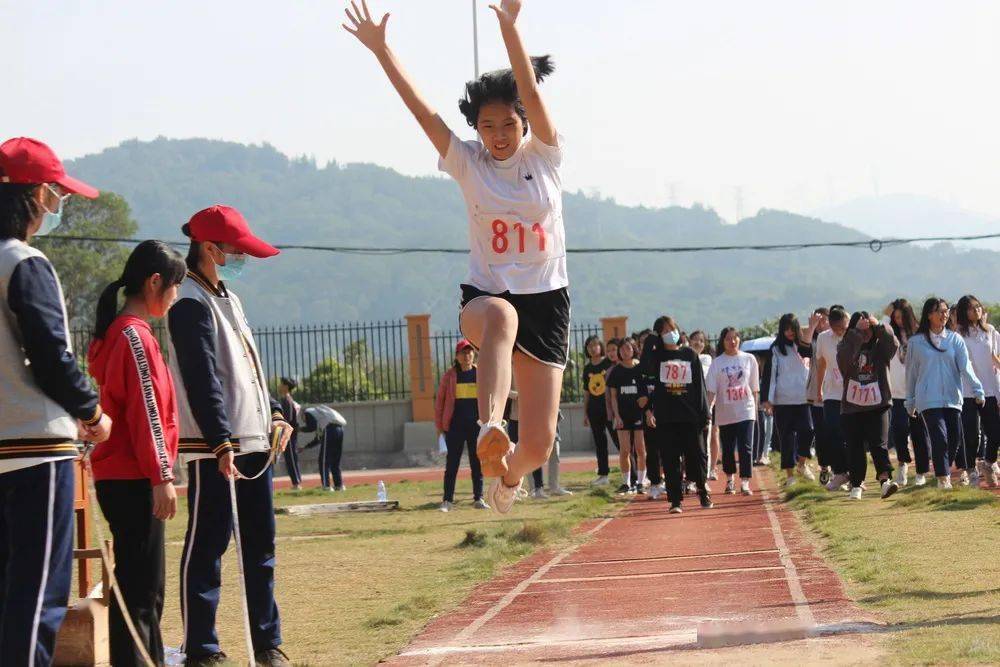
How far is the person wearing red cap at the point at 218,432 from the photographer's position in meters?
6.88

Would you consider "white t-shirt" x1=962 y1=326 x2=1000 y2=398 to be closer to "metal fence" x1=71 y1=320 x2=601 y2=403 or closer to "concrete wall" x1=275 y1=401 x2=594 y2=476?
"metal fence" x1=71 y1=320 x2=601 y2=403

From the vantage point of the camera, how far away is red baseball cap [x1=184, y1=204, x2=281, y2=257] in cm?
718

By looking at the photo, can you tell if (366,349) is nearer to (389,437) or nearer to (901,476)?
(389,437)

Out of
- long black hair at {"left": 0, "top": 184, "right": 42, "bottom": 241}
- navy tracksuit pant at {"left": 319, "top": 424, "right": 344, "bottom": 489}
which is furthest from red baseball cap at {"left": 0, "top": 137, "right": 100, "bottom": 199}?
navy tracksuit pant at {"left": 319, "top": 424, "right": 344, "bottom": 489}

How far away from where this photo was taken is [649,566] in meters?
10.9

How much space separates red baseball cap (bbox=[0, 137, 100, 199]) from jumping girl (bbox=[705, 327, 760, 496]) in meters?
12.1

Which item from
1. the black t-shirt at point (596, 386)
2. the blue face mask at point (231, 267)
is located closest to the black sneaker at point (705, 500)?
the black t-shirt at point (596, 386)

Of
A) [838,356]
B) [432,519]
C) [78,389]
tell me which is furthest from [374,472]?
[78,389]

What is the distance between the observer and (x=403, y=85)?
710 centimetres

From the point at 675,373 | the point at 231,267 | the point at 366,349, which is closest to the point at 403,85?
the point at 231,267

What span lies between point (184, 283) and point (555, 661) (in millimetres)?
2554

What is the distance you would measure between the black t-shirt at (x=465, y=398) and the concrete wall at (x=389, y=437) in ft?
51.8

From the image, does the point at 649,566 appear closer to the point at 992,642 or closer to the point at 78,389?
the point at 992,642

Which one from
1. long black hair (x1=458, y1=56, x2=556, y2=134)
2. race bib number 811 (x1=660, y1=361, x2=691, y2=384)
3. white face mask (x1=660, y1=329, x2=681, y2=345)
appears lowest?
race bib number 811 (x1=660, y1=361, x2=691, y2=384)
